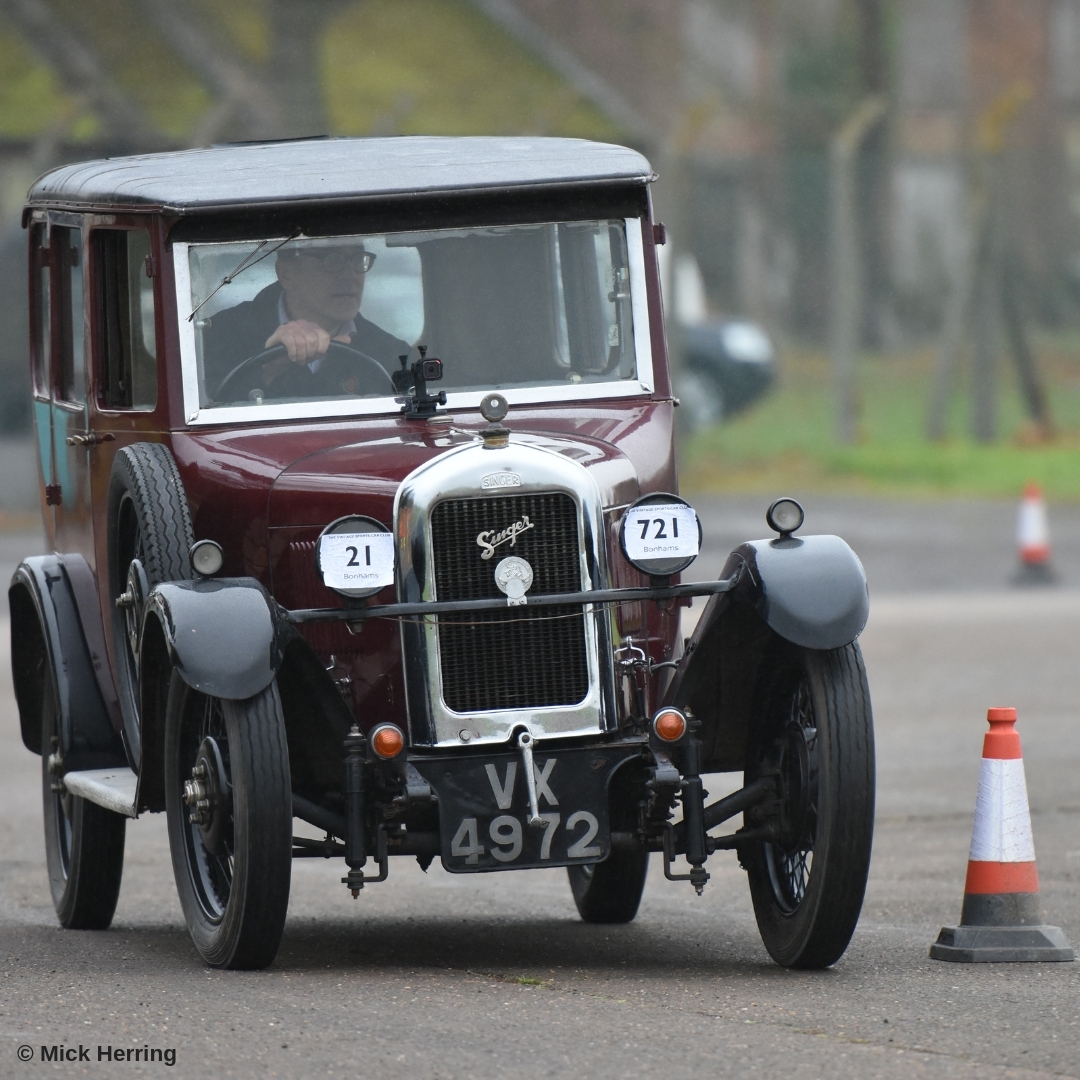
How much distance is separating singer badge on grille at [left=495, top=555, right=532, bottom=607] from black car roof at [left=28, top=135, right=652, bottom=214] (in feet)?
4.24

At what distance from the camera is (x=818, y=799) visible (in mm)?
6098

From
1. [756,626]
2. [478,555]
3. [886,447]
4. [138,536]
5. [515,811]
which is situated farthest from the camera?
[886,447]

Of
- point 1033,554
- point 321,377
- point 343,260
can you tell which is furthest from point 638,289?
point 1033,554

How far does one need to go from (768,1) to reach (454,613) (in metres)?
28.4

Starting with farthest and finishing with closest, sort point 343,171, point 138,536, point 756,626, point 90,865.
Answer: point 90,865 < point 343,171 < point 138,536 < point 756,626

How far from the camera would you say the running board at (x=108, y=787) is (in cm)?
682

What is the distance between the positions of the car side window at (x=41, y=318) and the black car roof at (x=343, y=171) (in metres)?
0.74

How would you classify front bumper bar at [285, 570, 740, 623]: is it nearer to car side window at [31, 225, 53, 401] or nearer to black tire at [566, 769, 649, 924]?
black tire at [566, 769, 649, 924]

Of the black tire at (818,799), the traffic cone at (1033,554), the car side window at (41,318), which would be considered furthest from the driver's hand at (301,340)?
the traffic cone at (1033,554)

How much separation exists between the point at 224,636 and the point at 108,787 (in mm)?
1272

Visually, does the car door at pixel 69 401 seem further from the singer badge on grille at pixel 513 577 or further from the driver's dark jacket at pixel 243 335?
the singer badge on grille at pixel 513 577

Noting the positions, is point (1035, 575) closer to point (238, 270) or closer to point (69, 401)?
point (69, 401)

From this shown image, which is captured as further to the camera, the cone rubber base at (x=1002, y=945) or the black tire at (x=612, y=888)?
the black tire at (x=612, y=888)

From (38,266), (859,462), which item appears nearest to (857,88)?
(859,462)
